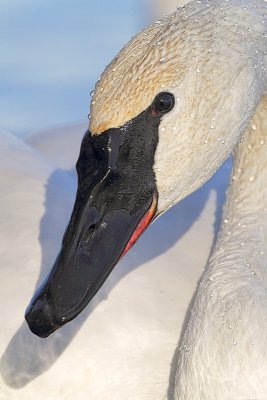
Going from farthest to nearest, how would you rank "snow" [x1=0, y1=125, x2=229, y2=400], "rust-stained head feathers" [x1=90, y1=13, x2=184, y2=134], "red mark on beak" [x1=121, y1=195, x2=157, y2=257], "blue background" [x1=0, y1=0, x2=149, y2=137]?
"blue background" [x1=0, y1=0, x2=149, y2=137], "snow" [x1=0, y1=125, x2=229, y2=400], "red mark on beak" [x1=121, y1=195, x2=157, y2=257], "rust-stained head feathers" [x1=90, y1=13, x2=184, y2=134]

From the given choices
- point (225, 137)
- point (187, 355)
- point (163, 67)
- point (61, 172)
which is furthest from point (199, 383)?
point (61, 172)

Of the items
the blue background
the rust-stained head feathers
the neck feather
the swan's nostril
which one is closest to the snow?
the neck feather

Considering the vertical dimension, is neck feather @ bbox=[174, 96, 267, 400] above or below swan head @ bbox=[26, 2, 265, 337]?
below

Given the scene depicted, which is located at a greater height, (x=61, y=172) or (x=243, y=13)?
(x=243, y=13)

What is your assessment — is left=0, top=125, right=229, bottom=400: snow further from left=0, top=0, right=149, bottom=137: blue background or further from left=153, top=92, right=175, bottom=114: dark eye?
left=0, top=0, right=149, bottom=137: blue background

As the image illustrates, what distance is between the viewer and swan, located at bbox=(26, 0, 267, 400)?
117 inches

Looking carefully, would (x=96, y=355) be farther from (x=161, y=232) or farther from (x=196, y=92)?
(x=196, y=92)

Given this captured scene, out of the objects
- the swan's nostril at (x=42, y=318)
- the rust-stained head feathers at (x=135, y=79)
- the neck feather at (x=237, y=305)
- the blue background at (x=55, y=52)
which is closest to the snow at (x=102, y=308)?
the neck feather at (x=237, y=305)

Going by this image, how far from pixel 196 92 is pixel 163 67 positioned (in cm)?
11

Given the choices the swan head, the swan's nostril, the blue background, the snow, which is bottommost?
the blue background

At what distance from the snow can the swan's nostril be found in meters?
0.52

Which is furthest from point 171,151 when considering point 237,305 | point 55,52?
point 55,52

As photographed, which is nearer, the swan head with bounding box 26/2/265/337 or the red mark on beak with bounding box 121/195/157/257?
the swan head with bounding box 26/2/265/337

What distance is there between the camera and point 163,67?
297 cm
